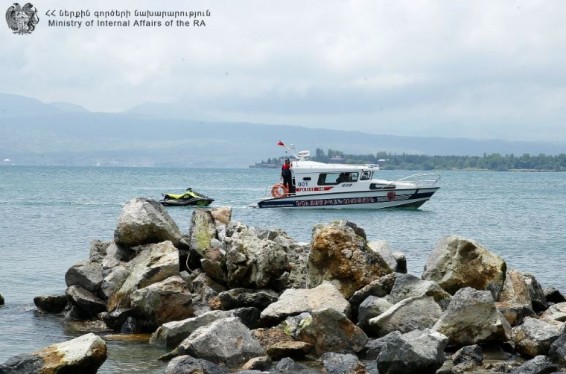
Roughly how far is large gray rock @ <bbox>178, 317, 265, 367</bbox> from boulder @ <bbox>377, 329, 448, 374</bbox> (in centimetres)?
190

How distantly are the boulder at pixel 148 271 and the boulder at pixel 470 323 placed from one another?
518 centimetres

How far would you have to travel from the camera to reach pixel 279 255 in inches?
707

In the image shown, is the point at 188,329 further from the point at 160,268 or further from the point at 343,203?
the point at 343,203

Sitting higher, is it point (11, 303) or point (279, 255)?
point (279, 255)

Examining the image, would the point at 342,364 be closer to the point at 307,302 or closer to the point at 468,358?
the point at 468,358

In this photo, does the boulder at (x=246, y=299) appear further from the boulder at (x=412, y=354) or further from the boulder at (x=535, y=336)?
the boulder at (x=535, y=336)

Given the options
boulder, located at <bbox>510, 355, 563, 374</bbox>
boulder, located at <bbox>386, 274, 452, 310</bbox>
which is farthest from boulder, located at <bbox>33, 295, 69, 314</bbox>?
boulder, located at <bbox>510, 355, 563, 374</bbox>

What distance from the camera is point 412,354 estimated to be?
41.5 ft

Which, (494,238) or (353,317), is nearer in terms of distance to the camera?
(353,317)

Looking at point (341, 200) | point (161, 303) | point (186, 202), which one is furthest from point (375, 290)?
point (186, 202)

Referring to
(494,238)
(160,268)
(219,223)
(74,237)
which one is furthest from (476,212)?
(160,268)

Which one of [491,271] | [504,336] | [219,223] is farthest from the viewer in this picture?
[219,223]

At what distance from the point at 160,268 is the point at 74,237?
18634mm

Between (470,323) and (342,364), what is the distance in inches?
89.6
